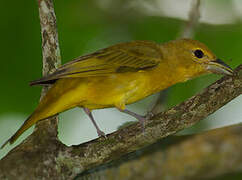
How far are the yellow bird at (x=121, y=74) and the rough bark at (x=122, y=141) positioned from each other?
0.25m

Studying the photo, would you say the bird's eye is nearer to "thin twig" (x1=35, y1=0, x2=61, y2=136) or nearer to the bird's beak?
the bird's beak

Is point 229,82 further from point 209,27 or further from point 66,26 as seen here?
point 66,26

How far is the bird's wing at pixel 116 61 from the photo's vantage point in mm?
4145

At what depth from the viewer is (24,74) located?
523 cm

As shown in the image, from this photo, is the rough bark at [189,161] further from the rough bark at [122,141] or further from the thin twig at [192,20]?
the thin twig at [192,20]

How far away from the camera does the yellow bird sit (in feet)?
13.2

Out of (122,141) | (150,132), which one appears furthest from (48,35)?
(150,132)

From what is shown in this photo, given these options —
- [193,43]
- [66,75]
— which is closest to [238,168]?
[193,43]

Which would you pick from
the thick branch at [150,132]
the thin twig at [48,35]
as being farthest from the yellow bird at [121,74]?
the thick branch at [150,132]

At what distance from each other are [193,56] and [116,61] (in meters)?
0.99

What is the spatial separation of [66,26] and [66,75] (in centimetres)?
165

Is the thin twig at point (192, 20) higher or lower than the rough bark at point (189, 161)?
higher

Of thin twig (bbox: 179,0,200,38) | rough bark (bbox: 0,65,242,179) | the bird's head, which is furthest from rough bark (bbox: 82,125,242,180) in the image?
thin twig (bbox: 179,0,200,38)

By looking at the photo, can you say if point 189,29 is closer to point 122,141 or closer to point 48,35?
point 48,35
